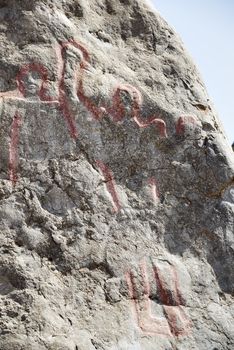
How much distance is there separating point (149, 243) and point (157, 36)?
159 centimetres

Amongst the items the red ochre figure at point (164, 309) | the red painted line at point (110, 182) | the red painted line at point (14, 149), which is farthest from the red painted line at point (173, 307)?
the red painted line at point (14, 149)

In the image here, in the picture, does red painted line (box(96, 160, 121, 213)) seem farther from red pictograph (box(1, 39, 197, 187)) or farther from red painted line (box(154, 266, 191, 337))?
red painted line (box(154, 266, 191, 337))

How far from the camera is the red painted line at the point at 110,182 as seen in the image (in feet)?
13.7

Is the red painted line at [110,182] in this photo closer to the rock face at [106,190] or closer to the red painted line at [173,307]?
the rock face at [106,190]

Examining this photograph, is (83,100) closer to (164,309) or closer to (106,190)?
(106,190)

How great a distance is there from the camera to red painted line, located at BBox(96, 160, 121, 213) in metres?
4.18

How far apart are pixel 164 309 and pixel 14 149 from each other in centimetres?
133

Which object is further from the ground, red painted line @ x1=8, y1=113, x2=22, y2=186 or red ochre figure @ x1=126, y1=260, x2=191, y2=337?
red painted line @ x1=8, y1=113, x2=22, y2=186

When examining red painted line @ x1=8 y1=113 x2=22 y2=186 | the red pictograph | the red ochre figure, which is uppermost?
the red pictograph

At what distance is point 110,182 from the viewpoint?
421 cm

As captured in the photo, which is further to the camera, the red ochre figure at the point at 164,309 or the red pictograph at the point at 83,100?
the red pictograph at the point at 83,100

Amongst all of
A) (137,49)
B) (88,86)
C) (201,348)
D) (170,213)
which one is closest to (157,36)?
(137,49)

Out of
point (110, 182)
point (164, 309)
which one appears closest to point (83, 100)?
point (110, 182)

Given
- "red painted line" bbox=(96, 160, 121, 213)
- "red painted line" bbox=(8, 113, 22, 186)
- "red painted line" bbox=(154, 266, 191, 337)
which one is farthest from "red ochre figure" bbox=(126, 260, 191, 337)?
"red painted line" bbox=(8, 113, 22, 186)
